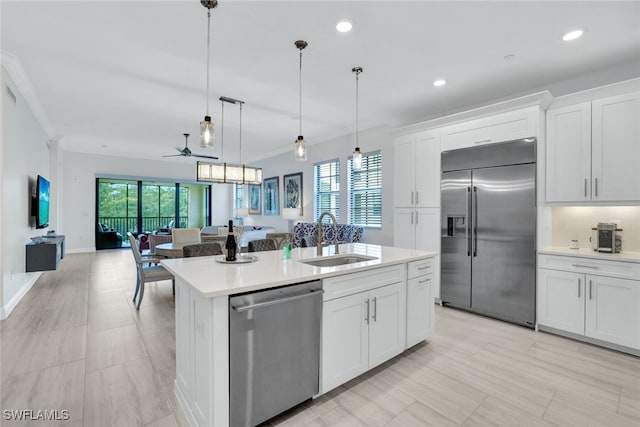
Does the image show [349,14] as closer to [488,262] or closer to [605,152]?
[605,152]

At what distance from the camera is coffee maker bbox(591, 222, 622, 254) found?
9.92 feet

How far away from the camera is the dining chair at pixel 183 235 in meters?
4.84

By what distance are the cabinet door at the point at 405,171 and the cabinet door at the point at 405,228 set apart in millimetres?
118

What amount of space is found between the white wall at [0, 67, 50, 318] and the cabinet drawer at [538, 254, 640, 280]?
6.00m

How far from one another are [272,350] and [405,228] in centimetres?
319

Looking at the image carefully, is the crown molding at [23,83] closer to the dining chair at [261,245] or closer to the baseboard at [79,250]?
the dining chair at [261,245]

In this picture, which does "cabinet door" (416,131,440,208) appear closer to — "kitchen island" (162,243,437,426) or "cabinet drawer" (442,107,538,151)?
"cabinet drawer" (442,107,538,151)

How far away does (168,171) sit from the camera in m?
10.2

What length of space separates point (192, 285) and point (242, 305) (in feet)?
0.94

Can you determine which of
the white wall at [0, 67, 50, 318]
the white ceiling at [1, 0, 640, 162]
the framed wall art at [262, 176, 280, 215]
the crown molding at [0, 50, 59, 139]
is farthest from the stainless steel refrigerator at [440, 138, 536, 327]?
the framed wall art at [262, 176, 280, 215]

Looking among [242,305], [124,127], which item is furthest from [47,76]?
[242,305]

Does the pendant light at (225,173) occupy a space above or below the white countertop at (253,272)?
above

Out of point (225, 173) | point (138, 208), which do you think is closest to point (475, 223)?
point (225, 173)

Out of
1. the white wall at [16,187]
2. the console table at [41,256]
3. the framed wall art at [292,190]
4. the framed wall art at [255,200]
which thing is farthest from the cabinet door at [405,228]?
the framed wall art at [255,200]
